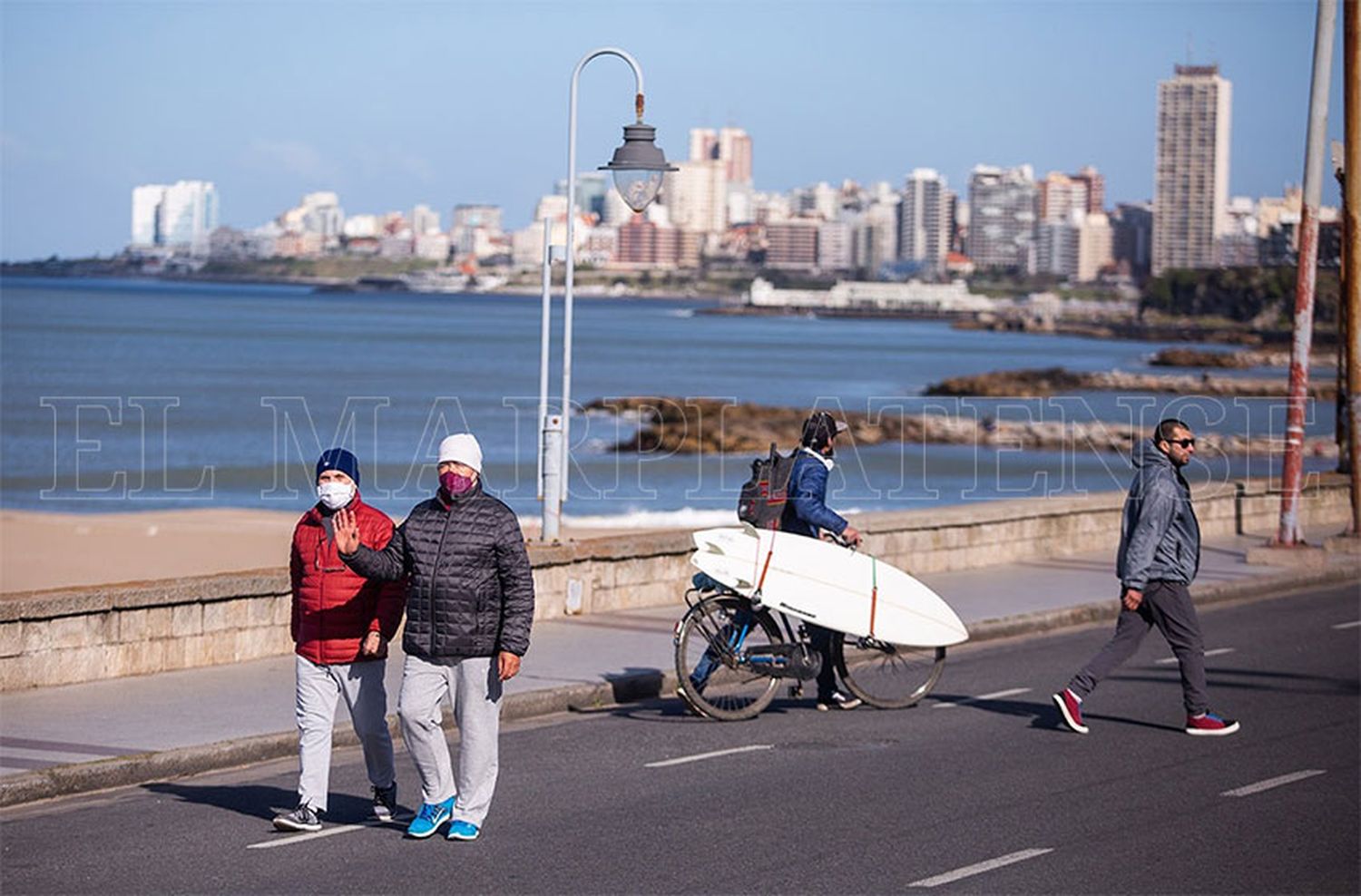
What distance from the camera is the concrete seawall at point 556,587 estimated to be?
11453 mm

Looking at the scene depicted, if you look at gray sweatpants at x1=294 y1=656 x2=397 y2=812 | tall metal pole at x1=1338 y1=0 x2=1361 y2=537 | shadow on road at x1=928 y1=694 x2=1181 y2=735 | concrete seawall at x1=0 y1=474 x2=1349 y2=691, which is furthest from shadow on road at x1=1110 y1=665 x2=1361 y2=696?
tall metal pole at x1=1338 y1=0 x2=1361 y2=537

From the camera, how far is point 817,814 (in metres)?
9.05

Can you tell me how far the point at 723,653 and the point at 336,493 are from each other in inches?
161

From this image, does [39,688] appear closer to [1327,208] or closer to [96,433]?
[1327,208]

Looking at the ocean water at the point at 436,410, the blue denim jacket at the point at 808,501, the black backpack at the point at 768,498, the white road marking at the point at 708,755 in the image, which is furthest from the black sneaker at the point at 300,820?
the ocean water at the point at 436,410

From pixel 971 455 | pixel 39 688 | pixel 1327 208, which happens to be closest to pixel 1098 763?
pixel 39 688

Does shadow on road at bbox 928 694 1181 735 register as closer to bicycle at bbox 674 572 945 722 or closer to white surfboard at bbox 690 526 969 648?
white surfboard at bbox 690 526 969 648

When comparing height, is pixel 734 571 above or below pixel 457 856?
above

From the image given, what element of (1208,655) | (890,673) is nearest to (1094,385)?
(1208,655)

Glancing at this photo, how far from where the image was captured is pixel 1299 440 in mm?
21344

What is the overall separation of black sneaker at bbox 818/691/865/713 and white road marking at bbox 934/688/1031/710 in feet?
1.96

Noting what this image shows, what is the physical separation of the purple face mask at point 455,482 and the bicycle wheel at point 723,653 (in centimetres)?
363

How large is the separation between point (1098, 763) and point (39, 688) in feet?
21.3

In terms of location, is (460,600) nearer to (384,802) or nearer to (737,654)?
(384,802)
